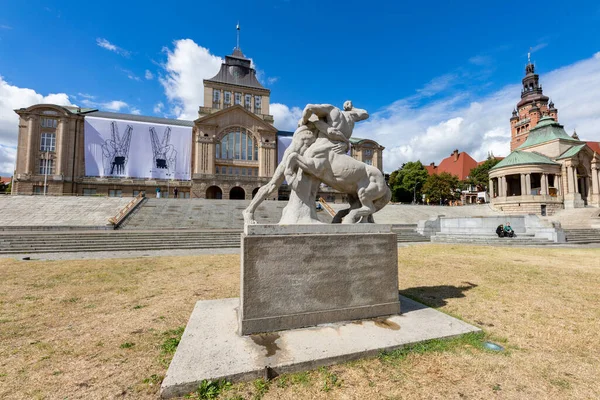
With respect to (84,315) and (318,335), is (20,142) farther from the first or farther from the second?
(318,335)

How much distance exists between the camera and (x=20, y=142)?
4150 centimetres

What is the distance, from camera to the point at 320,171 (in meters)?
4.88

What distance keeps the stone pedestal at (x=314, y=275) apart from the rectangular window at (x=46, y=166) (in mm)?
53283

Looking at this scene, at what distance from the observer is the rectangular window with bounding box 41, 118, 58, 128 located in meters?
42.1

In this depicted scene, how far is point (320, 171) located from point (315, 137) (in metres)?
0.75

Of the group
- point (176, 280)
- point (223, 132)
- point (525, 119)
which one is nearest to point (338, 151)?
point (176, 280)

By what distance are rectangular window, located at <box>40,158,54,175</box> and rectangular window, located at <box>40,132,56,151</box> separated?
195 centimetres

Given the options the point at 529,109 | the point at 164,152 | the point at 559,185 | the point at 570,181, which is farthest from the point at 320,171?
the point at 529,109

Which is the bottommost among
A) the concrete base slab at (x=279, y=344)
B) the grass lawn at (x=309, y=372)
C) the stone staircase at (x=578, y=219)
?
the grass lawn at (x=309, y=372)

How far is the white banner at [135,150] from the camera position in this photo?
42875 millimetres

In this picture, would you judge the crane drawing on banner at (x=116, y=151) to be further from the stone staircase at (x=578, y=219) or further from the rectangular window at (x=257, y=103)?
the stone staircase at (x=578, y=219)

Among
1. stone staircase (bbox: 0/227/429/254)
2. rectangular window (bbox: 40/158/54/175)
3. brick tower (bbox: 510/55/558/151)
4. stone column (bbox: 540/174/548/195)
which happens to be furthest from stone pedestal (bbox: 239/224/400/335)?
brick tower (bbox: 510/55/558/151)

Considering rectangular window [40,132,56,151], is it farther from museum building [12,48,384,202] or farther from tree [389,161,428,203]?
tree [389,161,428,203]

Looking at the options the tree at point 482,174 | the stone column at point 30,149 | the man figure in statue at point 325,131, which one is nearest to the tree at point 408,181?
the tree at point 482,174
